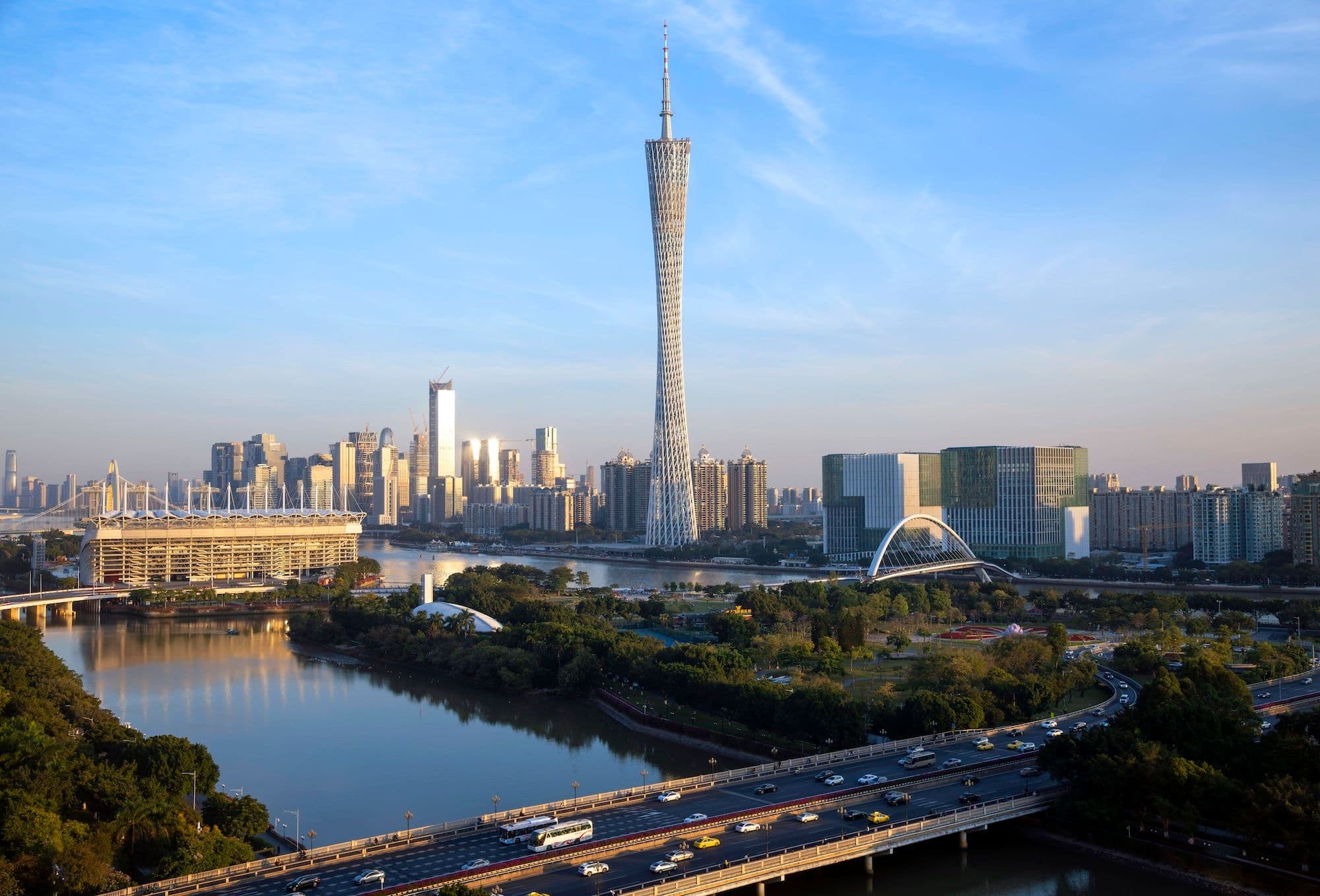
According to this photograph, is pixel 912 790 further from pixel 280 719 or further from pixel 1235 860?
pixel 280 719

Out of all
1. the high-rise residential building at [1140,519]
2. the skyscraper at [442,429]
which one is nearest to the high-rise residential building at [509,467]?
the skyscraper at [442,429]

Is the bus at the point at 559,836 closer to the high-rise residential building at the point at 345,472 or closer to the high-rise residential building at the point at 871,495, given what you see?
the high-rise residential building at the point at 871,495

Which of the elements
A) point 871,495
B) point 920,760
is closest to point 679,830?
point 920,760

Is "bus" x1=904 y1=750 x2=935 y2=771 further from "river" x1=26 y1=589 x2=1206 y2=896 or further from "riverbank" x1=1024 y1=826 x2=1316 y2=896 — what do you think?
"riverbank" x1=1024 y1=826 x2=1316 y2=896

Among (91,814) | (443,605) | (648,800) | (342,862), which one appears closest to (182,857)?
(342,862)

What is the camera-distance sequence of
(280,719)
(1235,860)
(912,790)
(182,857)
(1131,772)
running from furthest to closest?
(280,719)
(912,790)
(1131,772)
(1235,860)
(182,857)

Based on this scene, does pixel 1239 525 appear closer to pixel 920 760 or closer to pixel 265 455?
pixel 920 760

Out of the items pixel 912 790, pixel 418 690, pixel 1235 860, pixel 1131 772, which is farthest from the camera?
pixel 418 690
